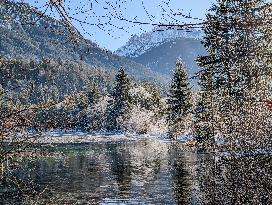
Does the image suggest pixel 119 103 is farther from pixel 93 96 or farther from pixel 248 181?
pixel 248 181

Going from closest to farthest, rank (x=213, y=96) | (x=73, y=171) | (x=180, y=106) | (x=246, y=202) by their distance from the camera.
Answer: (x=246, y=202)
(x=73, y=171)
(x=213, y=96)
(x=180, y=106)

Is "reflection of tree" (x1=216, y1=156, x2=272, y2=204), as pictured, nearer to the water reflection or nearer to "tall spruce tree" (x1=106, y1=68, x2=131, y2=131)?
the water reflection

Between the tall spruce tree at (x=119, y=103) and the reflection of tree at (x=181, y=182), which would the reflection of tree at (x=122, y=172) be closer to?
the reflection of tree at (x=181, y=182)

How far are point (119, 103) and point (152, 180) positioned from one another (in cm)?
6231

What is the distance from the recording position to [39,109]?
3.74 meters

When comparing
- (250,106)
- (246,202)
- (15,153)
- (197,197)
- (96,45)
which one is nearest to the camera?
(96,45)

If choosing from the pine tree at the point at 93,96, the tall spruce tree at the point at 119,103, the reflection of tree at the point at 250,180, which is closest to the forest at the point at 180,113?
the reflection of tree at the point at 250,180

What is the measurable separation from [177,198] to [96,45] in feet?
52.4

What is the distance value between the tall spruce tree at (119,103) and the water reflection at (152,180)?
47.3m

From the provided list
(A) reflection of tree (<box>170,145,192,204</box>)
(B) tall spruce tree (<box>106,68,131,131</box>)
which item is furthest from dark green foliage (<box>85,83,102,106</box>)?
(A) reflection of tree (<box>170,145,192,204</box>)

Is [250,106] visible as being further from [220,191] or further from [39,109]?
[39,109]

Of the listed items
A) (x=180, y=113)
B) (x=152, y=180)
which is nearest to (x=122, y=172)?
(x=152, y=180)

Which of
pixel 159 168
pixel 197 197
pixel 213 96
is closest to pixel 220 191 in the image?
pixel 197 197

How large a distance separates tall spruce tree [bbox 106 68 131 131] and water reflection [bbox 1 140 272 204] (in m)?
47.3
